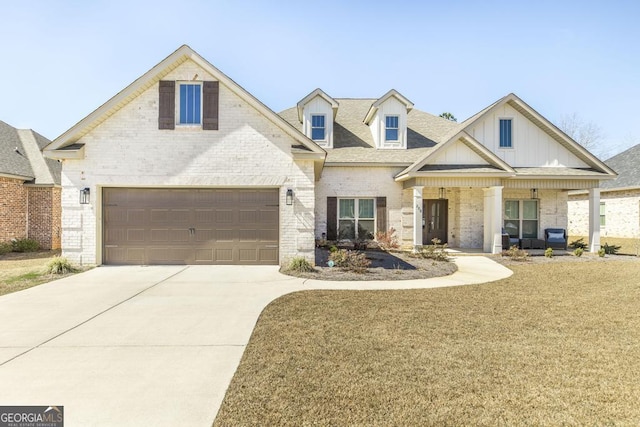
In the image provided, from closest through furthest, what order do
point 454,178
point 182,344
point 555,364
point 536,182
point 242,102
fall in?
1. point 555,364
2. point 182,344
3. point 242,102
4. point 454,178
5. point 536,182

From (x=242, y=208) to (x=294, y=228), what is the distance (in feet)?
6.19

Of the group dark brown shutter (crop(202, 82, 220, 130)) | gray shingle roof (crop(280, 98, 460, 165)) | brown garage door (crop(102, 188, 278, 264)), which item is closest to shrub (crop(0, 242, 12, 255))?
brown garage door (crop(102, 188, 278, 264))

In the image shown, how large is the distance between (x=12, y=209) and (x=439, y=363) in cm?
1904

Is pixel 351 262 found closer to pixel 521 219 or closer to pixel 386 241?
pixel 386 241

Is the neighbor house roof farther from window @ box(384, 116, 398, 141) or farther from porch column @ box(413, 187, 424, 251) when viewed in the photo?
porch column @ box(413, 187, 424, 251)

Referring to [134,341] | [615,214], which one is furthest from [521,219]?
[134,341]

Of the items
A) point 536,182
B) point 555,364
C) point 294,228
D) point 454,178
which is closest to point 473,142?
point 454,178

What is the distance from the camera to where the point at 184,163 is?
412 inches

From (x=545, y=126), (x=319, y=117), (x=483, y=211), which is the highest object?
(x=319, y=117)

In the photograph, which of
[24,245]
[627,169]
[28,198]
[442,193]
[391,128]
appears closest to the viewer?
[24,245]

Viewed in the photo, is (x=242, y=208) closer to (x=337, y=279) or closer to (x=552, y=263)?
(x=337, y=279)

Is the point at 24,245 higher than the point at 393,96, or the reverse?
the point at 393,96

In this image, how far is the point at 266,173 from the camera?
10570mm

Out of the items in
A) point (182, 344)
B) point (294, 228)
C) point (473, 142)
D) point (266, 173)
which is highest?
point (473, 142)
